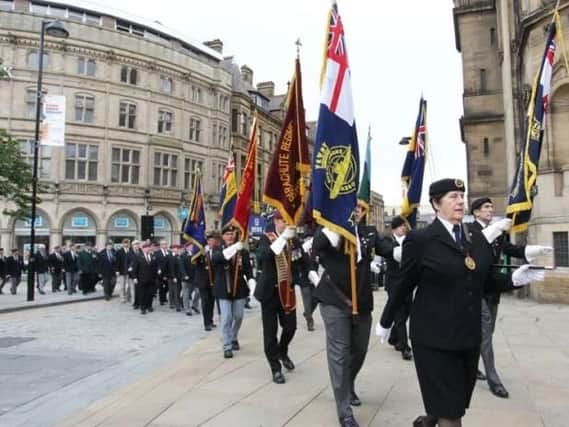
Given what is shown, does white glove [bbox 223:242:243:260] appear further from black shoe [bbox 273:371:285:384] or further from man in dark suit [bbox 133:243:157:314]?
man in dark suit [bbox 133:243:157:314]

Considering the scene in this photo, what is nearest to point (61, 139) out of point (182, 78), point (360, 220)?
point (360, 220)

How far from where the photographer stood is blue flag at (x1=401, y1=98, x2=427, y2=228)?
7.82 metres

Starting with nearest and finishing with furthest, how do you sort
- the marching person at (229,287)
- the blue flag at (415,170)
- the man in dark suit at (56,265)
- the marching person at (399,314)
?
the marching person at (399,314), the blue flag at (415,170), the marching person at (229,287), the man in dark suit at (56,265)

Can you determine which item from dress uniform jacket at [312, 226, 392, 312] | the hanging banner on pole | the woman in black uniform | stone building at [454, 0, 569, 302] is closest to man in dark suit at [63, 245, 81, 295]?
the hanging banner on pole

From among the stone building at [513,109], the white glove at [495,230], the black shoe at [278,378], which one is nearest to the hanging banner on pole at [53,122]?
the black shoe at [278,378]

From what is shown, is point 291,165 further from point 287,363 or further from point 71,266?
point 71,266

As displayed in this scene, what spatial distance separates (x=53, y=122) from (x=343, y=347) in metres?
15.6

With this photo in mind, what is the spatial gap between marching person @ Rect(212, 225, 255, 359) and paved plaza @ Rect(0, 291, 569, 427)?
44 centimetres

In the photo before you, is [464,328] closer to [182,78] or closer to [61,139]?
[61,139]

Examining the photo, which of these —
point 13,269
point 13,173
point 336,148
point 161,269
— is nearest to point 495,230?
point 336,148

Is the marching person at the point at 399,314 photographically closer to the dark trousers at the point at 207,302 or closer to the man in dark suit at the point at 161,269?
the dark trousers at the point at 207,302

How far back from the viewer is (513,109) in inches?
744

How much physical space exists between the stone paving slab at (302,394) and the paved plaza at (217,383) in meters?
0.01

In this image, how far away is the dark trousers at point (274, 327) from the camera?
250 inches
